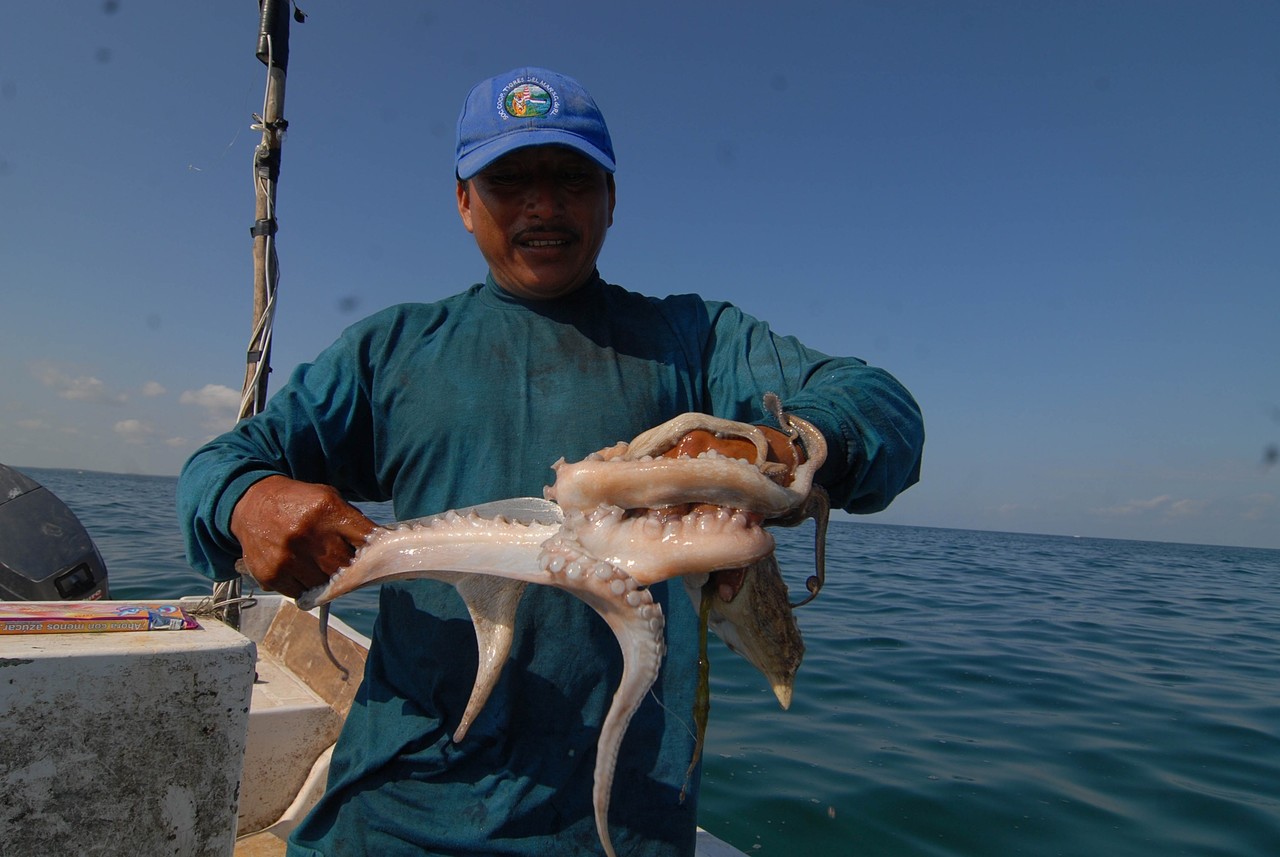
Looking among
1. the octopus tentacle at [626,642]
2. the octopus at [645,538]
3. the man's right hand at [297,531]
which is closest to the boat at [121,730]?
the man's right hand at [297,531]

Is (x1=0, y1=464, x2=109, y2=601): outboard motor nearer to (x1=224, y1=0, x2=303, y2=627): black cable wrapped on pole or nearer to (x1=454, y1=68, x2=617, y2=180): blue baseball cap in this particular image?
(x1=224, y1=0, x2=303, y2=627): black cable wrapped on pole

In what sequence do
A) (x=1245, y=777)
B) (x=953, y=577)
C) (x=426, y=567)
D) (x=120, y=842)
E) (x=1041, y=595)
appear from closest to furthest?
1. (x=426, y=567)
2. (x=120, y=842)
3. (x=1245, y=777)
4. (x=1041, y=595)
5. (x=953, y=577)

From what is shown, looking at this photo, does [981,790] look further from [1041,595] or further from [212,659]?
[1041,595]

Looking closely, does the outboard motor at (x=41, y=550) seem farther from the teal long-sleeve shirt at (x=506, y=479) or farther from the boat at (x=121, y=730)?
the teal long-sleeve shirt at (x=506, y=479)

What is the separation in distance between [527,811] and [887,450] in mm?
1399

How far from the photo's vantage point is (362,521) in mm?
1862

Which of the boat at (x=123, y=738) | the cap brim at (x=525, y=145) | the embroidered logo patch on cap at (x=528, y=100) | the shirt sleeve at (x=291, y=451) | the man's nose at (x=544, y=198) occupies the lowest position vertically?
the boat at (x=123, y=738)

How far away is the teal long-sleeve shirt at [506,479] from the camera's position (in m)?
2.06

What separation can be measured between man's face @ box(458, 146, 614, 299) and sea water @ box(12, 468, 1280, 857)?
398 centimetres

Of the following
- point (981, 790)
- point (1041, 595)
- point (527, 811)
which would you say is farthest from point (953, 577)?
point (527, 811)

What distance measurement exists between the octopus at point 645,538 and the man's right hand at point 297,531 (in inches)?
2.0

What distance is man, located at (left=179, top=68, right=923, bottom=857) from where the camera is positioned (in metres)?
1.96

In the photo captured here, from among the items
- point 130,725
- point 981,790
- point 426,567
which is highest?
point 426,567

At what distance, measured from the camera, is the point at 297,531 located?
1.82 m
